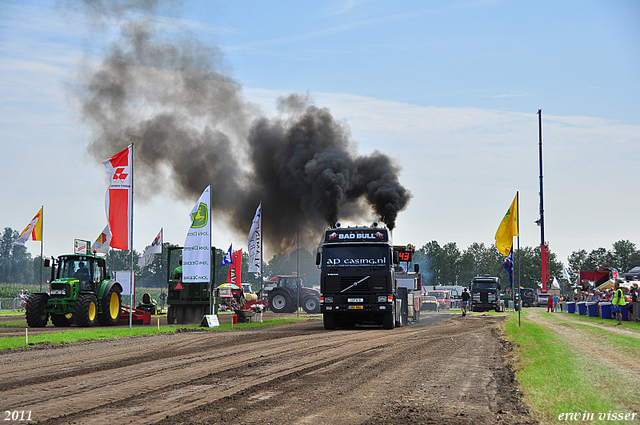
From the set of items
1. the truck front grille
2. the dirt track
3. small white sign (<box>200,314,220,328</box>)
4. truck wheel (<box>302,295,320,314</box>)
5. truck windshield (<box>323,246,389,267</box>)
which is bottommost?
truck wheel (<box>302,295,320,314</box>)

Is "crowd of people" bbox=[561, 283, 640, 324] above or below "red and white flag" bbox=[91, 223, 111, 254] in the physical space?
below

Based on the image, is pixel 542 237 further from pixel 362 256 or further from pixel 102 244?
pixel 102 244

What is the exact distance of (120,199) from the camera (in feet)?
65.3

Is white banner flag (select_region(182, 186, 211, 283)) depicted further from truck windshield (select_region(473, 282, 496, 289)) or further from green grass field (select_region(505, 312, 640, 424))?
truck windshield (select_region(473, 282, 496, 289))

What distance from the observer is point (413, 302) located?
2905cm

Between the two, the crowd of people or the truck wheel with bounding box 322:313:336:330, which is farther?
the crowd of people

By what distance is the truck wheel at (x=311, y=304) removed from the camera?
40562 millimetres

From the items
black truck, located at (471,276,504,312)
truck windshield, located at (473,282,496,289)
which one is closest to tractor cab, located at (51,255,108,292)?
black truck, located at (471,276,504,312)

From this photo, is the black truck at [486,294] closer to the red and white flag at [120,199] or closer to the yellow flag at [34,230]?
the yellow flag at [34,230]

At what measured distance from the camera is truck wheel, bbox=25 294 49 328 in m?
22.0

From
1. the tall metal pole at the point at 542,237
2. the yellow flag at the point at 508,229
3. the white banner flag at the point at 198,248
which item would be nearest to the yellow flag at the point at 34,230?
the white banner flag at the point at 198,248

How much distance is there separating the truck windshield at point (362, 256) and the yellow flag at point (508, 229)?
14.4ft

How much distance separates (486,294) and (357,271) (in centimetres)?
2764

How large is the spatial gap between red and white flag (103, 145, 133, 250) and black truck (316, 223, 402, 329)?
6839 millimetres
